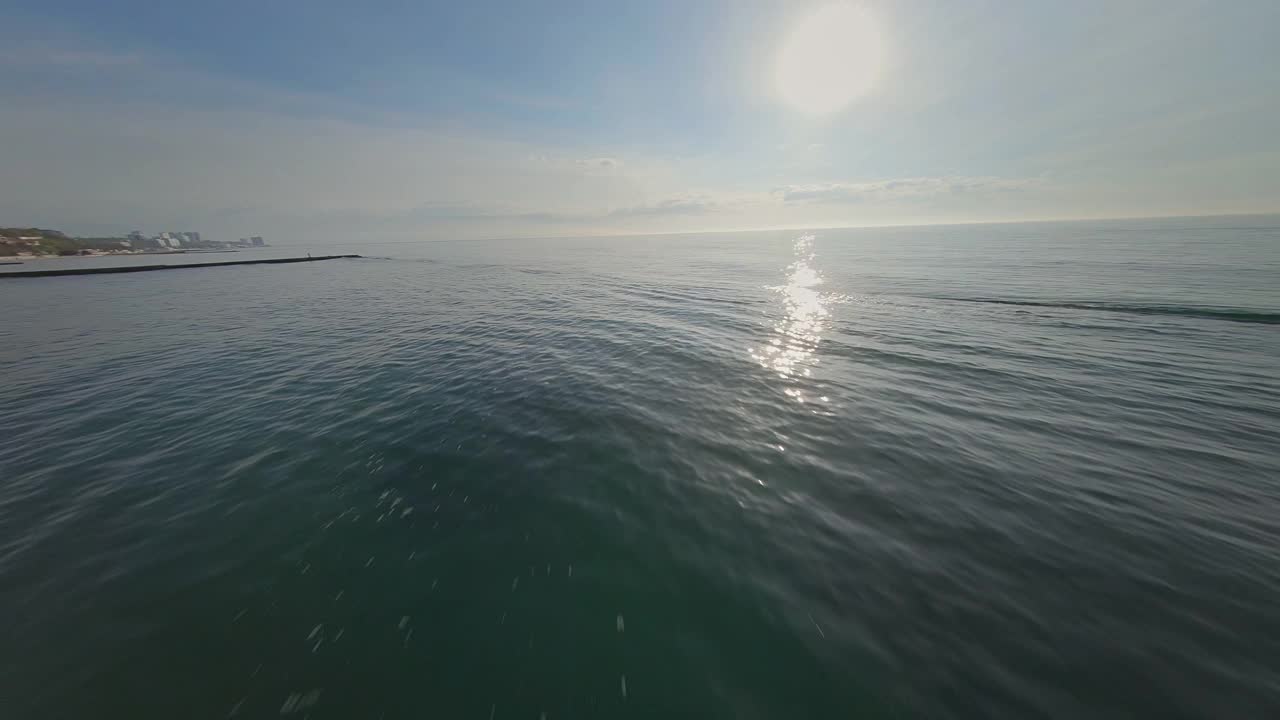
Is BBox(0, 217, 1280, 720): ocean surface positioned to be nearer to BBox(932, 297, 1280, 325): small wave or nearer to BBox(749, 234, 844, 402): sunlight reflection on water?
BBox(749, 234, 844, 402): sunlight reflection on water

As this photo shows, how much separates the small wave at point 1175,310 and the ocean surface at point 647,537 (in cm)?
775

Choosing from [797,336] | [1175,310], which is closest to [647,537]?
[797,336]

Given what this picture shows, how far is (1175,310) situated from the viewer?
24.1 m

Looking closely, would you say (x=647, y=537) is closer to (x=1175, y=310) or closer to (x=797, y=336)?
(x=797, y=336)

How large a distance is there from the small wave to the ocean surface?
775 centimetres

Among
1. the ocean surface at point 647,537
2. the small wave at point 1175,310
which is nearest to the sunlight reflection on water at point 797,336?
the ocean surface at point 647,537

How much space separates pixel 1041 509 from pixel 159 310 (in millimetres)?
58401

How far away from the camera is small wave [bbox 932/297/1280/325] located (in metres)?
22.1

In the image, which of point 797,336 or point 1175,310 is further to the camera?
point 1175,310

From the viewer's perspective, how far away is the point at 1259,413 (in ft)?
39.3

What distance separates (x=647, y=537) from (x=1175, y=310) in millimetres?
39429

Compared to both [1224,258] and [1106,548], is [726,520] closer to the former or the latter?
[1106,548]

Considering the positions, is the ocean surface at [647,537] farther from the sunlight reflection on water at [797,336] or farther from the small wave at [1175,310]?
the small wave at [1175,310]

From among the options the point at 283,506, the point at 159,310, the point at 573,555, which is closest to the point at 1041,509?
the point at 573,555
